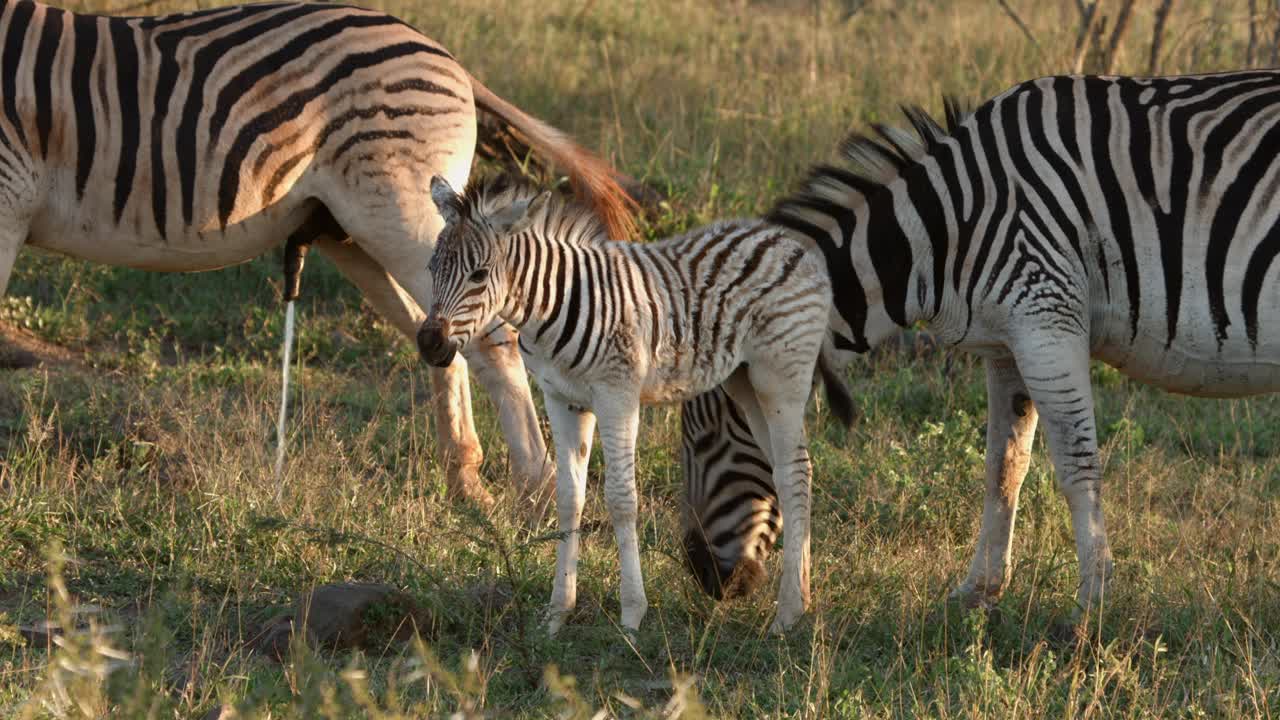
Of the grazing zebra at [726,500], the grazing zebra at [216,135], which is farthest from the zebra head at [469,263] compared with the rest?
the grazing zebra at [216,135]

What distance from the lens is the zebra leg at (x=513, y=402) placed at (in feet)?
22.1

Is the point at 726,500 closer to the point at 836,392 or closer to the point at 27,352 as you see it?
the point at 836,392

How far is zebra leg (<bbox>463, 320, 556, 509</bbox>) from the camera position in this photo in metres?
6.72

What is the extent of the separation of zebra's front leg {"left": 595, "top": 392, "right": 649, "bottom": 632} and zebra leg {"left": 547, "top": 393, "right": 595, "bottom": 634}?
14cm

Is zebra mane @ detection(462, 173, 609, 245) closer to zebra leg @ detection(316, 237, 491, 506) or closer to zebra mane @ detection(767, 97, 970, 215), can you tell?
zebra mane @ detection(767, 97, 970, 215)

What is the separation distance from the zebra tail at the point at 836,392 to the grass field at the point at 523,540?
631 mm

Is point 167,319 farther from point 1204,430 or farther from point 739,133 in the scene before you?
point 1204,430

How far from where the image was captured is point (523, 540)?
619 centimetres

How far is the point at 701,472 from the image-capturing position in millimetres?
5523

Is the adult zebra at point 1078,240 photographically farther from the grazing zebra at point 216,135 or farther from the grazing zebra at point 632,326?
the grazing zebra at point 216,135

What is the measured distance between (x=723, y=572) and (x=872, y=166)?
1.60m

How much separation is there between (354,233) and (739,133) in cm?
536

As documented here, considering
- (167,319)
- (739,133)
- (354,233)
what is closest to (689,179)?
(739,133)

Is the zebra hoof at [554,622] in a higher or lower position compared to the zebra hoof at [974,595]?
lower
